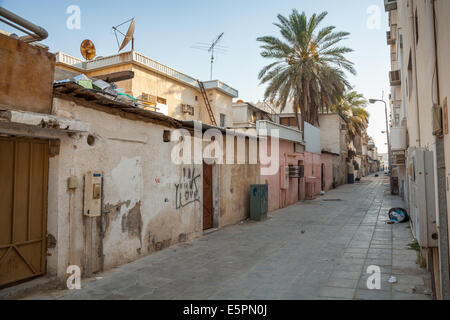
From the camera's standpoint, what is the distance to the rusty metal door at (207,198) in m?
9.99

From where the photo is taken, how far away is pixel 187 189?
877cm

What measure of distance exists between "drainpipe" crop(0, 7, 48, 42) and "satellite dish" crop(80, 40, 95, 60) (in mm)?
5740

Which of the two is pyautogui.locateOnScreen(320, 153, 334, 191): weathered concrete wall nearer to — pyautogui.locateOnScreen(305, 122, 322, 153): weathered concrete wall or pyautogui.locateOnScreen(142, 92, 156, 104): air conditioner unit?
pyautogui.locateOnScreen(305, 122, 322, 153): weathered concrete wall

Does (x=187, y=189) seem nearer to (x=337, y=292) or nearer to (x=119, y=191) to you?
(x=119, y=191)

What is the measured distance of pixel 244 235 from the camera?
933cm

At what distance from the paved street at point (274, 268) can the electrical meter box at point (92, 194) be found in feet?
3.88

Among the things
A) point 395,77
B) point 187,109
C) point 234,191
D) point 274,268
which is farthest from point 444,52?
point 187,109

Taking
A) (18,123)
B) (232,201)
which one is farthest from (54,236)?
(232,201)

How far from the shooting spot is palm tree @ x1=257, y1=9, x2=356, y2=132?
20.3 m

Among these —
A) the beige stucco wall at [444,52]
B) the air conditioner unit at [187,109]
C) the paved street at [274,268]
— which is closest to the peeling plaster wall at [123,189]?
the paved street at [274,268]

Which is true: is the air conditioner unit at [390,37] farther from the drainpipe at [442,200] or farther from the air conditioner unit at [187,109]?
the drainpipe at [442,200]

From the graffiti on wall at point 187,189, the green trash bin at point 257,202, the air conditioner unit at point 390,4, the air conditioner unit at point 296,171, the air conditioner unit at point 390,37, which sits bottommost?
the green trash bin at point 257,202

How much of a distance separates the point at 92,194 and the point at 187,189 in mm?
3435

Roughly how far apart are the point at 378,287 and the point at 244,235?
470 centimetres
